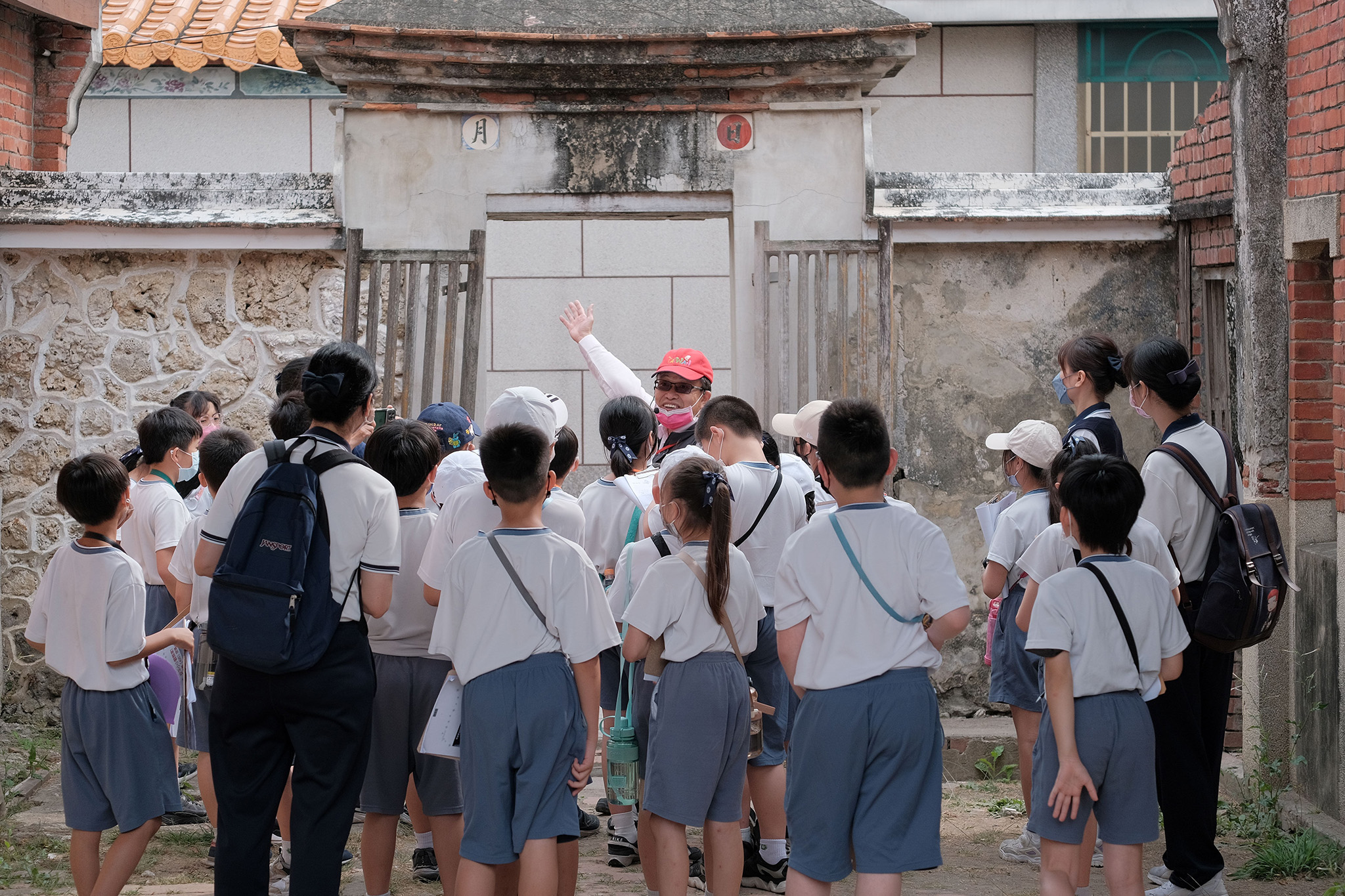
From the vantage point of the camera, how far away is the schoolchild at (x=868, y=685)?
11.3 feet

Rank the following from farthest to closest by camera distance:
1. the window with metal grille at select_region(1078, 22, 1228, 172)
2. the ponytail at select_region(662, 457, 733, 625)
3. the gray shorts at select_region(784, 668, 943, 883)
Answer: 1. the window with metal grille at select_region(1078, 22, 1228, 172)
2. the ponytail at select_region(662, 457, 733, 625)
3. the gray shorts at select_region(784, 668, 943, 883)

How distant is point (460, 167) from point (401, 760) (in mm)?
3586

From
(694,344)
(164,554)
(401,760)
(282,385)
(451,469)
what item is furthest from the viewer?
(694,344)

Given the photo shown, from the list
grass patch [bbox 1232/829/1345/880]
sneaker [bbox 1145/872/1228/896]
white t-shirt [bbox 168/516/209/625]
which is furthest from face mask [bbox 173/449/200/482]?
grass patch [bbox 1232/829/1345/880]

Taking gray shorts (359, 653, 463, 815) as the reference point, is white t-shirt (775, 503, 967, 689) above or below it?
above

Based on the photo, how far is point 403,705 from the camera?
4109mm

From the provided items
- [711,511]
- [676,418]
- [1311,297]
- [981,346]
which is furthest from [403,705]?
[981,346]

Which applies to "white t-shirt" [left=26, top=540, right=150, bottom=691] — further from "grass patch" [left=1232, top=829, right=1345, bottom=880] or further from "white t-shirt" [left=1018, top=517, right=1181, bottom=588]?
"grass patch" [left=1232, top=829, right=1345, bottom=880]

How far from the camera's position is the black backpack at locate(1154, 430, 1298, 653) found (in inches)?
166

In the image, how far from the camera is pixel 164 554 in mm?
4945

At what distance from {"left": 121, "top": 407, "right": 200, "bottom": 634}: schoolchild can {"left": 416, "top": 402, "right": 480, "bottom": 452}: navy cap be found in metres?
0.99

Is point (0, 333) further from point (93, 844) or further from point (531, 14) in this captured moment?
point (93, 844)

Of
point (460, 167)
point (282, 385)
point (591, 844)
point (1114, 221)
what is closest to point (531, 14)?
point (460, 167)

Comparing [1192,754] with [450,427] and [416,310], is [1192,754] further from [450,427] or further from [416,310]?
[416,310]
